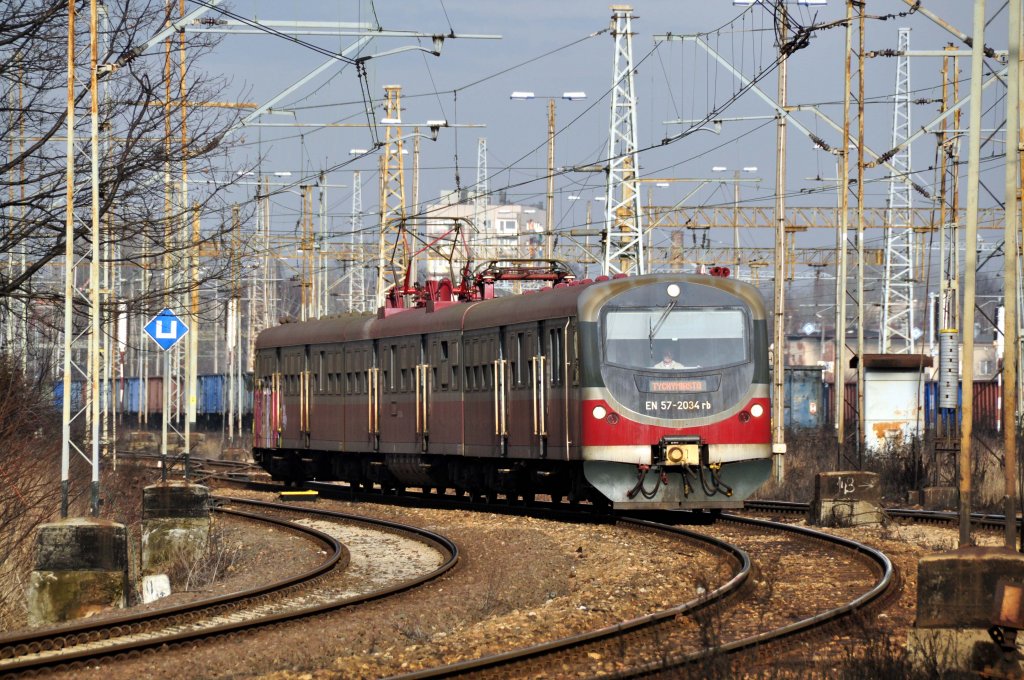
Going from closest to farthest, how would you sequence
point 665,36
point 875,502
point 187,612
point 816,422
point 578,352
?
point 187,612
point 578,352
point 875,502
point 665,36
point 816,422

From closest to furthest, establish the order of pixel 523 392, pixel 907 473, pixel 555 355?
pixel 555 355 → pixel 523 392 → pixel 907 473

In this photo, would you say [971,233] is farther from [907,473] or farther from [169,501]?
[907,473]

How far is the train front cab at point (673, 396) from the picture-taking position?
1941cm

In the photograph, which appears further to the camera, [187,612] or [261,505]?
[261,505]

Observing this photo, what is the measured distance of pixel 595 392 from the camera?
764 inches

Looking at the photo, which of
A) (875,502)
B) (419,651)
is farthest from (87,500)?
(419,651)

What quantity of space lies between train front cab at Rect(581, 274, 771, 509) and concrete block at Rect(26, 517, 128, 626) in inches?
259

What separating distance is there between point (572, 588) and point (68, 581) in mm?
4665

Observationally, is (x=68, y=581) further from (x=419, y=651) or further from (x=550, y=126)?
(x=550, y=126)

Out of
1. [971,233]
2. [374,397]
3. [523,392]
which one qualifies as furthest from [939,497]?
[971,233]

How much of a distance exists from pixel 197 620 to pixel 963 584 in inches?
251

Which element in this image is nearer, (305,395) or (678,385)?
(678,385)

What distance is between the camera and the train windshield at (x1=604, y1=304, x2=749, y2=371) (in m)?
19.6

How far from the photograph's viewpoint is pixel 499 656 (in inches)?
403
